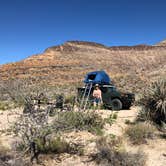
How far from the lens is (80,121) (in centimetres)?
976

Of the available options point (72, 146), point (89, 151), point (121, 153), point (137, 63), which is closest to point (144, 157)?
point (121, 153)

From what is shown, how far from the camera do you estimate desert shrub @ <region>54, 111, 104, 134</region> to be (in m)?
8.38

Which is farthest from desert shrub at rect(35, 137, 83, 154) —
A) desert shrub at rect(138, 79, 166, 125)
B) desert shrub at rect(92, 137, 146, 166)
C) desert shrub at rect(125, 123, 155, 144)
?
desert shrub at rect(138, 79, 166, 125)

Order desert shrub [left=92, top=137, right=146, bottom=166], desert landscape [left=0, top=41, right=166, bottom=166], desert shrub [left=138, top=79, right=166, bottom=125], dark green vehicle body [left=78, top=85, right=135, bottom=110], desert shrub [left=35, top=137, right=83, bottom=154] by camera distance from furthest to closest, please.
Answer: dark green vehicle body [left=78, top=85, right=135, bottom=110]
desert shrub [left=138, top=79, right=166, bottom=125]
desert shrub [left=35, top=137, right=83, bottom=154]
desert landscape [left=0, top=41, right=166, bottom=166]
desert shrub [left=92, top=137, right=146, bottom=166]

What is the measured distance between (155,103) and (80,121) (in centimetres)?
315

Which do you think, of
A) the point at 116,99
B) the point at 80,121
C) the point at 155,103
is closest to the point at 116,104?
the point at 116,99

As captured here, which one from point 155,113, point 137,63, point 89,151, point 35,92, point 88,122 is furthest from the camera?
point 137,63

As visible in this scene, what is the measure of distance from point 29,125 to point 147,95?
5.48 meters

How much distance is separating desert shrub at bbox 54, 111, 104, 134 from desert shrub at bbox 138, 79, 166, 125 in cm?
185

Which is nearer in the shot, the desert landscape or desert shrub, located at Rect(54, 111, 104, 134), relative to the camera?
the desert landscape

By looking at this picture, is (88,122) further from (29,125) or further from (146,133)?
(29,125)

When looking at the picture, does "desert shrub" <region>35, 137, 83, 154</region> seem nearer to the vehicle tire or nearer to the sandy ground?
the sandy ground

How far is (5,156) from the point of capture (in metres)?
7.36

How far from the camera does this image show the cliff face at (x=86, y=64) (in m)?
→ 54.1
